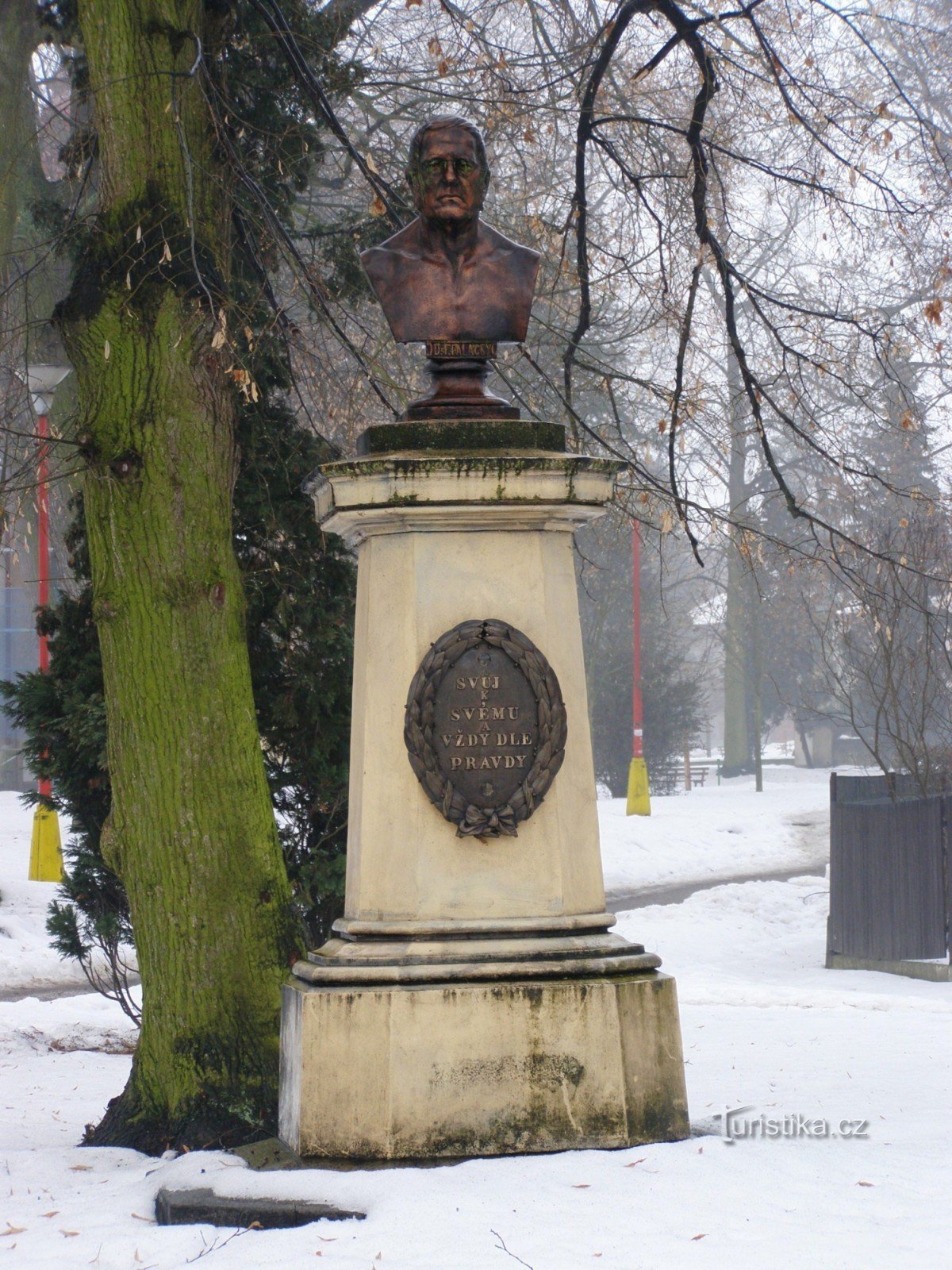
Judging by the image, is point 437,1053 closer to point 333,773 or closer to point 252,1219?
point 252,1219

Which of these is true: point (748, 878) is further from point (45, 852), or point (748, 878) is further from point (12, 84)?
point (12, 84)

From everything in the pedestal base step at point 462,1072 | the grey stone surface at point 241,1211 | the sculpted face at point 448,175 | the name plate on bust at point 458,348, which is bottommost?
the grey stone surface at point 241,1211

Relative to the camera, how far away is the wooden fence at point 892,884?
1166 cm

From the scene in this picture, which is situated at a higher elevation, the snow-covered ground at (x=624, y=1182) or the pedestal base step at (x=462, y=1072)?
the pedestal base step at (x=462, y=1072)

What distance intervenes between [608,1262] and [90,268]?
4.39 m

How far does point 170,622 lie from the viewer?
595 centimetres

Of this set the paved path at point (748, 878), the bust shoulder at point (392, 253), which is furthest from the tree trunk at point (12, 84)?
the paved path at point (748, 878)

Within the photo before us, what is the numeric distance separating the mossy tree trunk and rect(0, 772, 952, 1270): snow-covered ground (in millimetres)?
524

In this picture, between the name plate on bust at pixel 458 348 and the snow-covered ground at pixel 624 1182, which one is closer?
the snow-covered ground at pixel 624 1182

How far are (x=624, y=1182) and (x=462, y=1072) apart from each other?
61 centimetres

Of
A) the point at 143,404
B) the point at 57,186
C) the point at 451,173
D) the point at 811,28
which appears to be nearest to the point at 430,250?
the point at 451,173

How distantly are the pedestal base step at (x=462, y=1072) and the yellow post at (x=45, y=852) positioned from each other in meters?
11.2

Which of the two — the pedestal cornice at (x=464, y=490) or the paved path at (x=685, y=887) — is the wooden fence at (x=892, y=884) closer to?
the paved path at (x=685, y=887)

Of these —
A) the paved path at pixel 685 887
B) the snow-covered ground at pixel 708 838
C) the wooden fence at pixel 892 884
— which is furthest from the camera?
the snow-covered ground at pixel 708 838
